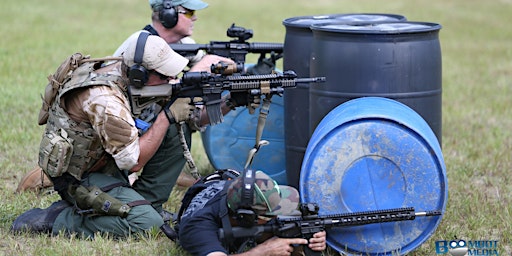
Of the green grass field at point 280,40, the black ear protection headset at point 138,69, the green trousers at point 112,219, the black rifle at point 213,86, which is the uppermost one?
the black ear protection headset at point 138,69

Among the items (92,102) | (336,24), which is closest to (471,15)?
(336,24)

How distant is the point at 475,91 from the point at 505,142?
319cm

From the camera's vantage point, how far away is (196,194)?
18.2ft

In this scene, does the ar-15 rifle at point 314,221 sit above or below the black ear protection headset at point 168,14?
below

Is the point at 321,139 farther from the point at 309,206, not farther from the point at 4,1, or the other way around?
the point at 4,1

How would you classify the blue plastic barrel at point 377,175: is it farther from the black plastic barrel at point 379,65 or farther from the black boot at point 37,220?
the black boot at point 37,220

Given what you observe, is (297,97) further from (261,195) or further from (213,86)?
(261,195)

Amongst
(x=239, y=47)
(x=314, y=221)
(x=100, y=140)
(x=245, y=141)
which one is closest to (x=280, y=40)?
(x=239, y=47)

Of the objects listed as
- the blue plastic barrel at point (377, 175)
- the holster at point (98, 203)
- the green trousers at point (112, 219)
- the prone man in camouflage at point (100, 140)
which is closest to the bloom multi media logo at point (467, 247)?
the blue plastic barrel at point (377, 175)

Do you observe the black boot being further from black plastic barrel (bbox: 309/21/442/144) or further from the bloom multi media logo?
Answer: the bloom multi media logo

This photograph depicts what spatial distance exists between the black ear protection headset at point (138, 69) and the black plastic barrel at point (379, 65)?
45.6 inches

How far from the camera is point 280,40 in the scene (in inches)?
654

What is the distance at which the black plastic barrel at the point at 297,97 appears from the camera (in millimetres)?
6352

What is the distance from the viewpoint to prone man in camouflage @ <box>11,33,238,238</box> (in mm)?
5523
